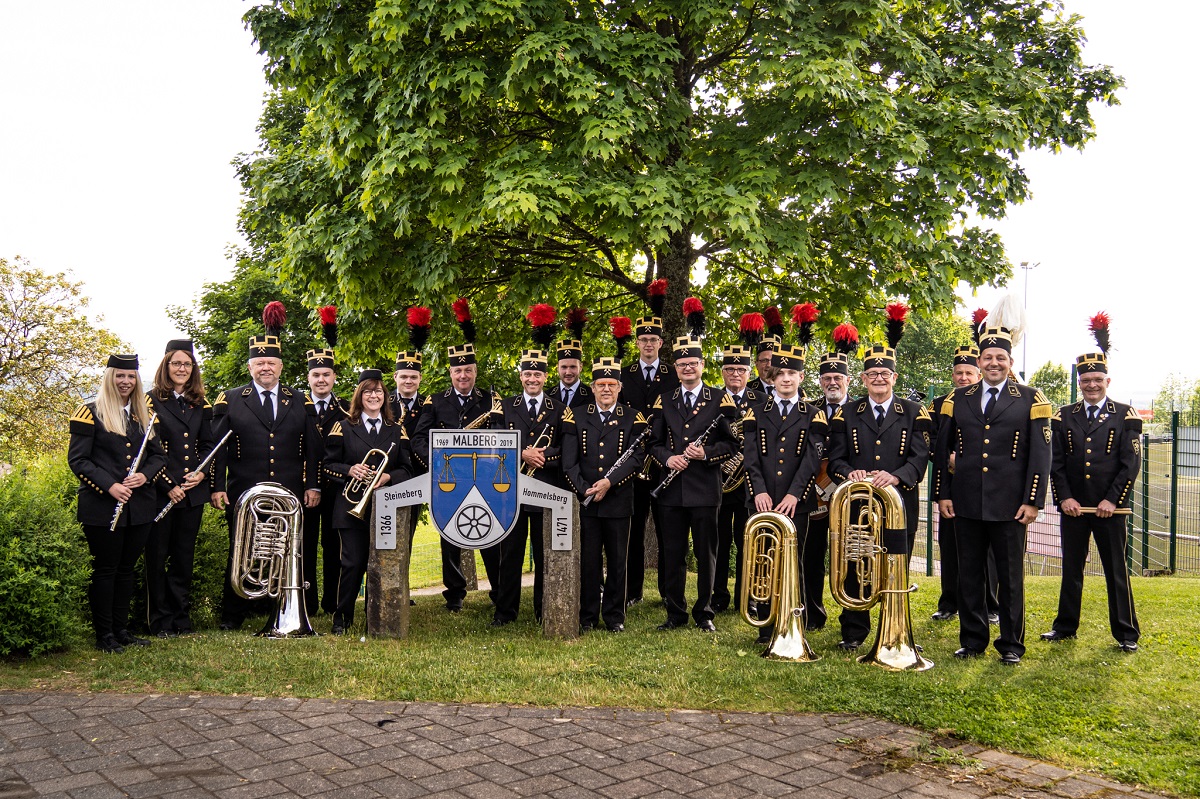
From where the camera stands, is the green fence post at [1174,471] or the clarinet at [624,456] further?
the green fence post at [1174,471]

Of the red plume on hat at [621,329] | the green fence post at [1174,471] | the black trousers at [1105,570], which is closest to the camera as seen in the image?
the black trousers at [1105,570]

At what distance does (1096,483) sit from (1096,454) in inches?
8.9

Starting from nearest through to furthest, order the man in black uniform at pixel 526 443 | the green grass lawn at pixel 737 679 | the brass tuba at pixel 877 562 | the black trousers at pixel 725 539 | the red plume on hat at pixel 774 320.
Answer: the green grass lawn at pixel 737 679, the brass tuba at pixel 877 562, the man in black uniform at pixel 526 443, the black trousers at pixel 725 539, the red plume on hat at pixel 774 320

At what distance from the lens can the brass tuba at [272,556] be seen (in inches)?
296

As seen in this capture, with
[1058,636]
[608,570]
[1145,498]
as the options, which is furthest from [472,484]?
[1145,498]

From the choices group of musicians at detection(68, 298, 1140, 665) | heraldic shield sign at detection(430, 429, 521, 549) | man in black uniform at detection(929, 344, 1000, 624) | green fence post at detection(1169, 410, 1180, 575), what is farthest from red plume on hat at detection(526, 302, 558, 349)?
green fence post at detection(1169, 410, 1180, 575)

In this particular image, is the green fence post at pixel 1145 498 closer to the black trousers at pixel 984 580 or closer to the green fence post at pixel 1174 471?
the green fence post at pixel 1174 471

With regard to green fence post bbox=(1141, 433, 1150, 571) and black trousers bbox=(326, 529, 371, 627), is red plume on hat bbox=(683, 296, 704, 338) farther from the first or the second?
green fence post bbox=(1141, 433, 1150, 571)

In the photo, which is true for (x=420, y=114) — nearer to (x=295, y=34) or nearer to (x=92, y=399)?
(x=295, y=34)

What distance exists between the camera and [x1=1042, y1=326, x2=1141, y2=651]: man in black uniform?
720cm

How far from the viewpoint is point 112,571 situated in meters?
7.00

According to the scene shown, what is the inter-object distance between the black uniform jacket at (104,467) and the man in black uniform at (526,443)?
9.36ft

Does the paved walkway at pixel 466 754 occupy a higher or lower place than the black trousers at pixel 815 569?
lower

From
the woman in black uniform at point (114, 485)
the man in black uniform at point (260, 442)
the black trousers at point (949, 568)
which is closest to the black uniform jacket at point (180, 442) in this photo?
the man in black uniform at point (260, 442)
